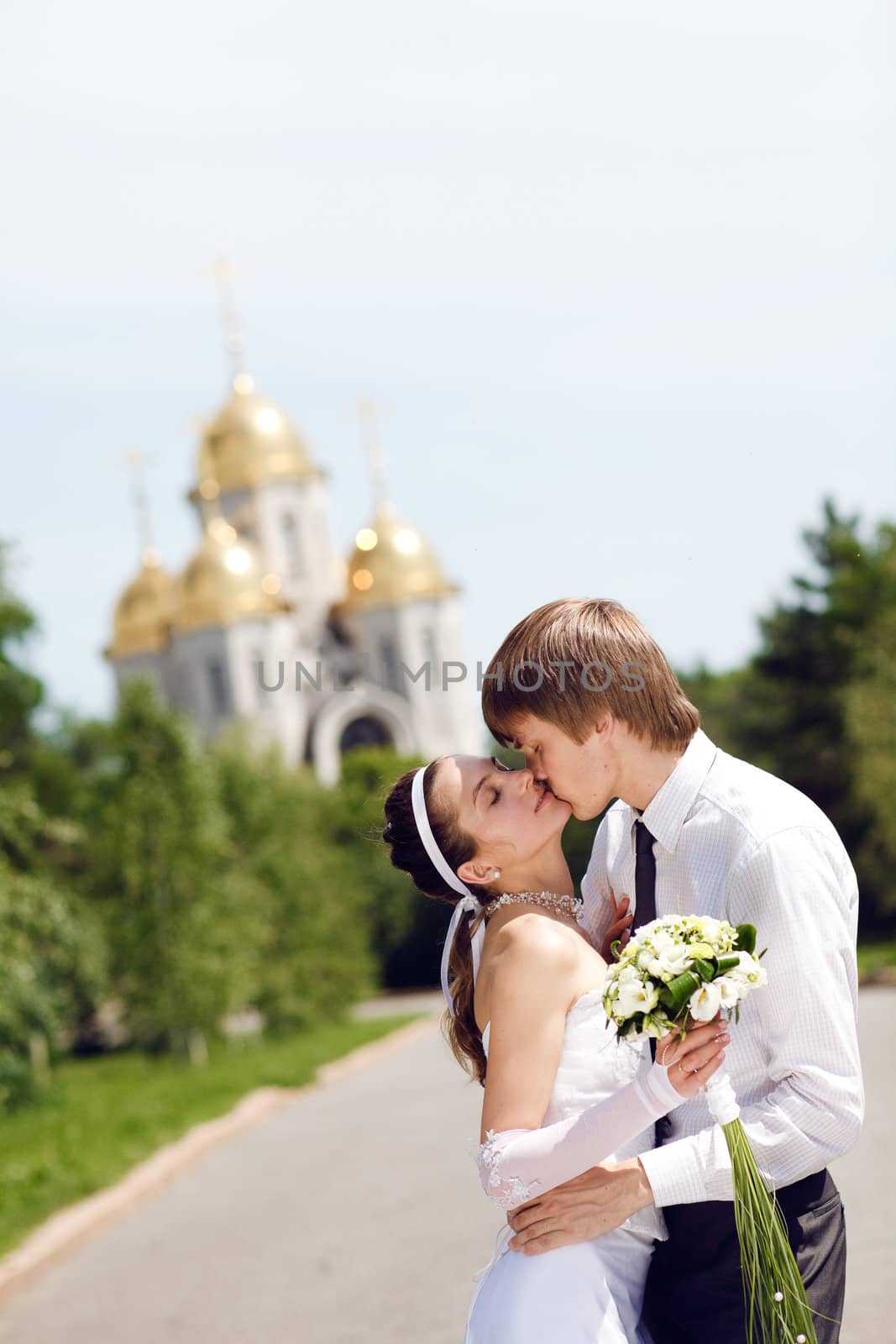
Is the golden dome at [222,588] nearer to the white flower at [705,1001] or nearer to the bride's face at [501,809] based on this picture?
the bride's face at [501,809]

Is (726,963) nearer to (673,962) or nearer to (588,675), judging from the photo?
(673,962)

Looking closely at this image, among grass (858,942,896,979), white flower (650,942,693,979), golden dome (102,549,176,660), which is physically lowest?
grass (858,942,896,979)

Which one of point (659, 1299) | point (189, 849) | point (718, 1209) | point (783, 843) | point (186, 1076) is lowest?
point (186, 1076)

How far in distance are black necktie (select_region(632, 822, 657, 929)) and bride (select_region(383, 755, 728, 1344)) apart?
0.49 feet

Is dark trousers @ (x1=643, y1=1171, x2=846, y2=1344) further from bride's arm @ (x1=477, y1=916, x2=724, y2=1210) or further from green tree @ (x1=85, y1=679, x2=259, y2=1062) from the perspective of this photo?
green tree @ (x1=85, y1=679, x2=259, y2=1062)

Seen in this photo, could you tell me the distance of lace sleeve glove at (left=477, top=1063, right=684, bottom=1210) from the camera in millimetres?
3076

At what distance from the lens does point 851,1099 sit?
309cm

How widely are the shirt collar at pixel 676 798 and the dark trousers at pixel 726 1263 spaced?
2.39 ft

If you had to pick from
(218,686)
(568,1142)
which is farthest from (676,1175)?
(218,686)

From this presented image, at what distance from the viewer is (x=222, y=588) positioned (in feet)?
197

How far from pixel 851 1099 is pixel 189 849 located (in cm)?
2411

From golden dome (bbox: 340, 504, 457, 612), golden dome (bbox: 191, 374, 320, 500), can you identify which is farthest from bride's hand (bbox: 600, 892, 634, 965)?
golden dome (bbox: 191, 374, 320, 500)

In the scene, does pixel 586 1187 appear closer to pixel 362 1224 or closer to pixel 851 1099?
pixel 851 1099

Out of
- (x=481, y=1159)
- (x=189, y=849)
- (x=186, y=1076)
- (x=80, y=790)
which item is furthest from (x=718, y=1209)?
(x=80, y=790)
